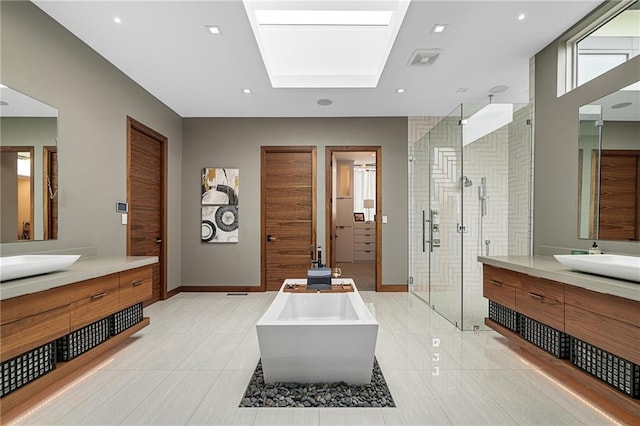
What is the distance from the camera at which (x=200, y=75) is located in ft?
12.4

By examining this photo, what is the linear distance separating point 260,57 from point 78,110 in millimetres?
1719

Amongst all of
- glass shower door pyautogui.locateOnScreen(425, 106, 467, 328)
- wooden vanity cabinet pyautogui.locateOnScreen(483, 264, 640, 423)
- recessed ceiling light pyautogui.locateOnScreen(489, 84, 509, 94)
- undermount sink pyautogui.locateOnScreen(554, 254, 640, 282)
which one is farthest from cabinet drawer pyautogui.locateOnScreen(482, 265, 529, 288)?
recessed ceiling light pyautogui.locateOnScreen(489, 84, 509, 94)

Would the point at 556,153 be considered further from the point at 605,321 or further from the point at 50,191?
the point at 50,191

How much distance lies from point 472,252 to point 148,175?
406 centimetres

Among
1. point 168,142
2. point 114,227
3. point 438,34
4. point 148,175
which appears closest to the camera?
point 438,34

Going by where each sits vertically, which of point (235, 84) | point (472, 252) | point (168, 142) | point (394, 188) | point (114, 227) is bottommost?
point (472, 252)

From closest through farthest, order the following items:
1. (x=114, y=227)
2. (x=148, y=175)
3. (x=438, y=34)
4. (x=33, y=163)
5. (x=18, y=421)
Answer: (x=18, y=421) → (x=33, y=163) → (x=438, y=34) → (x=114, y=227) → (x=148, y=175)

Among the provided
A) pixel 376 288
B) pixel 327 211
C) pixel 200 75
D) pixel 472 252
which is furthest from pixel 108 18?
pixel 376 288

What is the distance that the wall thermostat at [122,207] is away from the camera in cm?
366

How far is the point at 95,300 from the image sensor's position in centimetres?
244

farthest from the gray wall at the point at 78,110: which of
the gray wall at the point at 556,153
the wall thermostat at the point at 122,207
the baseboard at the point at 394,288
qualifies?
the gray wall at the point at 556,153

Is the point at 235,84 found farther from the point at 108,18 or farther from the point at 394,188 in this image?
the point at 394,188

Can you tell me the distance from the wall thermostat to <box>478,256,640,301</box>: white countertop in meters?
3.76

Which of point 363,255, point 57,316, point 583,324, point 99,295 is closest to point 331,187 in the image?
point 99,295
